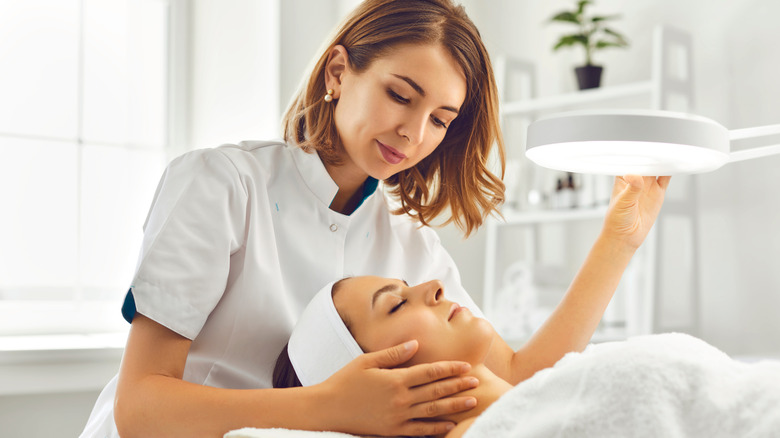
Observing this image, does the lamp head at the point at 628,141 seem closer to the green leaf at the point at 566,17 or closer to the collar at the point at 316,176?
the collar at the point at 316,176

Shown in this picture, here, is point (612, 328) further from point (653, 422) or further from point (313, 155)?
point (653, 422)

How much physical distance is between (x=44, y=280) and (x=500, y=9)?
2.28 metres

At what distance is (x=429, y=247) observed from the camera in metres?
1.73

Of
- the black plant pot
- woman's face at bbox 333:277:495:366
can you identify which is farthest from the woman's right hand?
the black plant pot

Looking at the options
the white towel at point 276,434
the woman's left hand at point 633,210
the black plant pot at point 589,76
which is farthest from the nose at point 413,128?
the black plant pot at point 589,76

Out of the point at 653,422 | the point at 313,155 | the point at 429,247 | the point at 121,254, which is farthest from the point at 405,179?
the point at 121,254

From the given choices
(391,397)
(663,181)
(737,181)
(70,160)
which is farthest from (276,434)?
(737,181)

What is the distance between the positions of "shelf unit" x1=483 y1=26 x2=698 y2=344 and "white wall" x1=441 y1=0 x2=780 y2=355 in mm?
89

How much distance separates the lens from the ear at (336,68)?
1482mm

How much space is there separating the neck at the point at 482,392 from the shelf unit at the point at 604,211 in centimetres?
154

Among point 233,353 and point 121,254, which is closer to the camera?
point 233,353

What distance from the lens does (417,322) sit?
1.19m

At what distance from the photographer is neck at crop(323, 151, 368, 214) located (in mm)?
1551

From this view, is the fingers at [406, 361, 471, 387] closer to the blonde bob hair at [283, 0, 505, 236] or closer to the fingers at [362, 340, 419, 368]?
the fingers at [362, 340, 419, 368]
